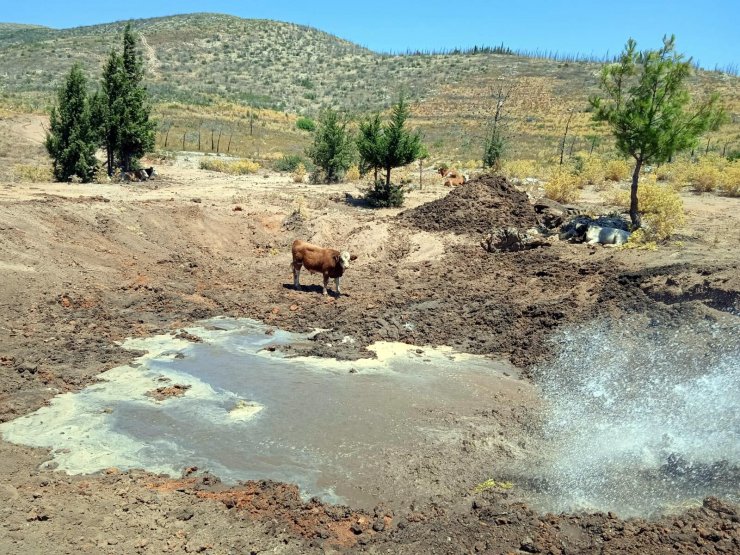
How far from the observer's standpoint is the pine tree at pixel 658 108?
55.2 feet

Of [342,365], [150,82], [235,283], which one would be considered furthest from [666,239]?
[150,82]

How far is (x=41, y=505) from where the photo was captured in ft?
22.5

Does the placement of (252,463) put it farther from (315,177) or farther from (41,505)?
(315,177)

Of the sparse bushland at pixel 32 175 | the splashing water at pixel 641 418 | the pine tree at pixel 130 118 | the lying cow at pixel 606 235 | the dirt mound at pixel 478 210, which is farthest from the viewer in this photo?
the pine tree at pixel 130 118

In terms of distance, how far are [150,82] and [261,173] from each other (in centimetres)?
5388

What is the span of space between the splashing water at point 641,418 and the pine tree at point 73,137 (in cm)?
2052

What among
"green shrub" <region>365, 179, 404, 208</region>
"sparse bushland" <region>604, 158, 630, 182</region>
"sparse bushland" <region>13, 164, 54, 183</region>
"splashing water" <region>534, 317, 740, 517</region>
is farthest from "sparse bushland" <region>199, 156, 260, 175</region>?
"splashing water" <region>534, 317, 740, 517</region>

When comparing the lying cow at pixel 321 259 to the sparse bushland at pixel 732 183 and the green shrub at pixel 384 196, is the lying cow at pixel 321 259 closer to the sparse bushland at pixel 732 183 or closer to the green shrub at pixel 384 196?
the green shrub at pixel 384 196

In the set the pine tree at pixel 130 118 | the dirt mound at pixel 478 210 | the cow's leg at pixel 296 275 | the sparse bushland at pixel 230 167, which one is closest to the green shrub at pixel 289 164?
the sparse bushland at pixel 230 167

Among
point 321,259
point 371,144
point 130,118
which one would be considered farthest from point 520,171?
point 321,259

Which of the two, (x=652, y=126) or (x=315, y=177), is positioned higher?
(x=652, y=126)

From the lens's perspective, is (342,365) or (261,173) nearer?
(342,365)

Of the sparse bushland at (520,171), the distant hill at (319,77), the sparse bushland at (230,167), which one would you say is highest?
the distant hill at (319,77)

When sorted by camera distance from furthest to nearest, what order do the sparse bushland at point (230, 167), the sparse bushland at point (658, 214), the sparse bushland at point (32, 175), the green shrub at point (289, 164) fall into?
1. the green shrub at point (289, 164)
2. the sparse bushland at point (230, 167)
3. the sparse bushland at point (32, 175)
4. the sparse bushland at point (658, 214)
